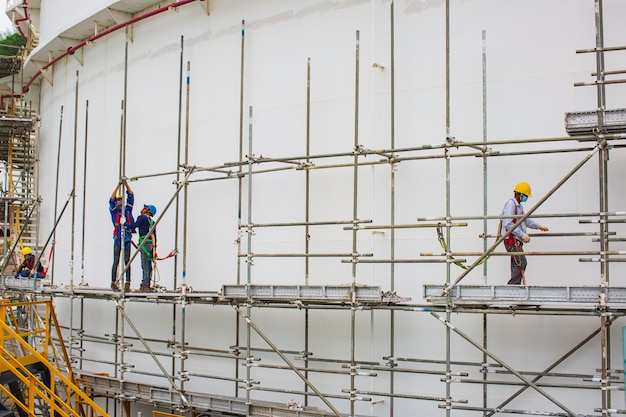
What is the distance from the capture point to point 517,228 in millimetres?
9586

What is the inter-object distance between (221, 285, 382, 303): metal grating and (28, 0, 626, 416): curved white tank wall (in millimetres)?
920

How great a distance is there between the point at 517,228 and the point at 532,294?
1.09 meters

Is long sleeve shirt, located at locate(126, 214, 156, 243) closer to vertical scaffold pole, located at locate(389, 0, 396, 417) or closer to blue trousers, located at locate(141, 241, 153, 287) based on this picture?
blue trousers, located at locate(141, 241, 153, 287)

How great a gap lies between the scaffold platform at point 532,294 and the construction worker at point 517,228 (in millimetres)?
698

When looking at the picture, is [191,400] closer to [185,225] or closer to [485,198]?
[185,225]

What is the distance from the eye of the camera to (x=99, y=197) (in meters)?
15.8

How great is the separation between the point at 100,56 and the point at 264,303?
803 centimetres

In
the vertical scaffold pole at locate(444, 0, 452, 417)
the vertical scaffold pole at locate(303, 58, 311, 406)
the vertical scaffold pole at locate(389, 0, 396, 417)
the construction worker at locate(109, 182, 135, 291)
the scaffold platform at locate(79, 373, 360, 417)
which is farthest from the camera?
the construction worker at locate(109, 182, 135, 291)

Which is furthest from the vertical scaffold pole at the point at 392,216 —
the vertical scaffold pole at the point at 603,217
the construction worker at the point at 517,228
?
the vertical scaffold pole at the point at 603,217

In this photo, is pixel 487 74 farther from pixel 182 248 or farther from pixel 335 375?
pixel 182 248

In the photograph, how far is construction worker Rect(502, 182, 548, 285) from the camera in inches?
375

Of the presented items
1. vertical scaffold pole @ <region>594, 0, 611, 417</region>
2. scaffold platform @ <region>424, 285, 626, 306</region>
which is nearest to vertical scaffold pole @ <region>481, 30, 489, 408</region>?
scaffold platform @ <region>424, 285, 626, 306</region>

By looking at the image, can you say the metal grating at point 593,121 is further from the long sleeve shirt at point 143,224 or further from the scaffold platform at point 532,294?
the long sleeve shirt at point 143,224

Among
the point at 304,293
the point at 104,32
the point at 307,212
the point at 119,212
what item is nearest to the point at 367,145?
the point at 307,212
